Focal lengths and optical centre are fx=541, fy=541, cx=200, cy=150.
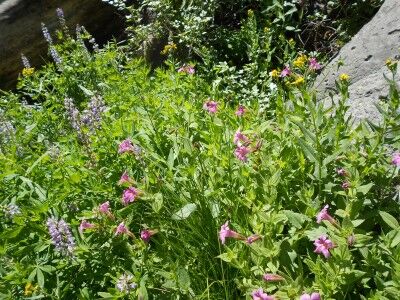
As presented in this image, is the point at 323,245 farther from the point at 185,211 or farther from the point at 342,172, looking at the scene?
the point at 185,211

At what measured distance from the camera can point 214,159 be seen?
9.18 feet

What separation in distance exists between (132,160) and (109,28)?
4344mm

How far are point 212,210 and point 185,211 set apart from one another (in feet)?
0.52

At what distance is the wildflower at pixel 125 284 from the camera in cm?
217

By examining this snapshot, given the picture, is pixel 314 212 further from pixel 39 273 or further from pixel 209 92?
pixel 209 92

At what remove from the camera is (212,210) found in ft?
8.27

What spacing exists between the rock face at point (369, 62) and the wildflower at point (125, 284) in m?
1.66

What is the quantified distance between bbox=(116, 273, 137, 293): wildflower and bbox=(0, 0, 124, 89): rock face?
4.67m

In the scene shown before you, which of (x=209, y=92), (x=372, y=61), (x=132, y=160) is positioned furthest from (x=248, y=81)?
(x=132, y=160)

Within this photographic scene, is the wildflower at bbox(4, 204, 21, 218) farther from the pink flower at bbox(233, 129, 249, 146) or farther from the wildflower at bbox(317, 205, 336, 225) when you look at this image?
the wildflower at bbox(317, 205, 336, 225)

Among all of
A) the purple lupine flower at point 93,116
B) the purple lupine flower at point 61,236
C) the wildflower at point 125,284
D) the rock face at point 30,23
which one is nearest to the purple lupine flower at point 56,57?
the purple lupine flower at point 93,116

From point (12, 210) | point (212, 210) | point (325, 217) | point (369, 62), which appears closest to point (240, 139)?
point (212, 210)

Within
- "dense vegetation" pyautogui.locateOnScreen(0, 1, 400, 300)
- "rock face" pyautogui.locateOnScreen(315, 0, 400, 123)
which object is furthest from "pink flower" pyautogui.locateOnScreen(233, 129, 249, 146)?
"rock face" pyautogui.locateOnScreen(315, 0, 400, 123)

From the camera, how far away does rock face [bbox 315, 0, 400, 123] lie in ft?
10.4
